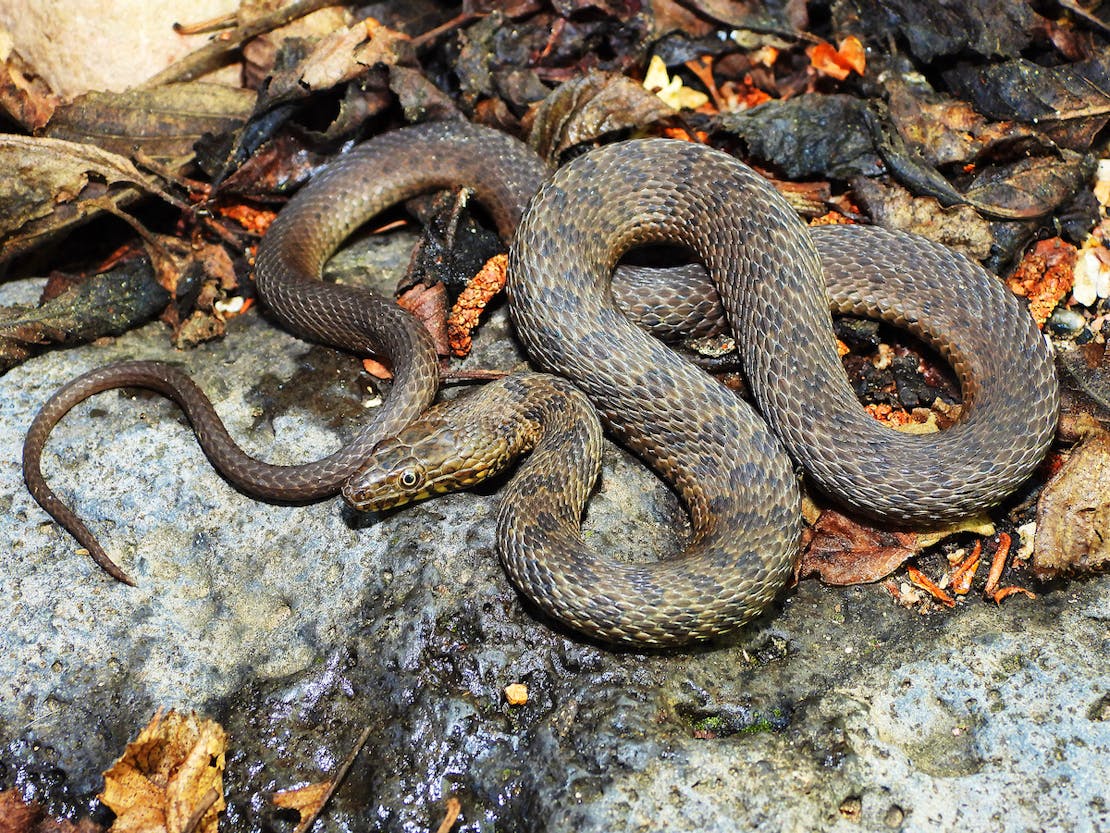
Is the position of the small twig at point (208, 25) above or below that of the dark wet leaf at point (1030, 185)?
above

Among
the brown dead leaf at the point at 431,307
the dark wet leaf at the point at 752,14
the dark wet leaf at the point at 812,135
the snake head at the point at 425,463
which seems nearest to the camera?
the snake head at the point at 425,463

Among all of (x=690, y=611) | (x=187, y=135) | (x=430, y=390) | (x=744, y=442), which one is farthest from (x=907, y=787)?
(x=187, y=135)

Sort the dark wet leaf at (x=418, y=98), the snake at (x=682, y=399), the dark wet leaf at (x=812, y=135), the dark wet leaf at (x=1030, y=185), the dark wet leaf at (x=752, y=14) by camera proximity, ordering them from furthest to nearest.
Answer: the dark wet leaf at (x=752, y=14), the dark wet leaf at (x=418, y=98), the dark wet leaf at (x=812, y=135), the dark wet leaf at (x=1030, y=185), the snake at (x=682, y=399)

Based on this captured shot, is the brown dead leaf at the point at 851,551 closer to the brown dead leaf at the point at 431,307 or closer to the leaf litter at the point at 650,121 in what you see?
the leaf litter at the point at 650,121

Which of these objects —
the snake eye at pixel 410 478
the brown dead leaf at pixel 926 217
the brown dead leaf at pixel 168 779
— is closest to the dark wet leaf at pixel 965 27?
the brown dead leaf at pixel 926 217

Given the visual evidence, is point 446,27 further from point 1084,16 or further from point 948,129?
point 1084,16

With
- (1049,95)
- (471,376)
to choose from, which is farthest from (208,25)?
(1049,95)

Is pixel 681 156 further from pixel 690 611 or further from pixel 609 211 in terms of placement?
pixel 690 611
